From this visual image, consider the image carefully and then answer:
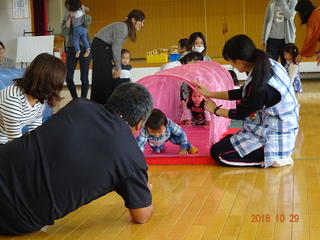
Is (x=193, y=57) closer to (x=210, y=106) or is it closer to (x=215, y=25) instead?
(x=210, y=106)

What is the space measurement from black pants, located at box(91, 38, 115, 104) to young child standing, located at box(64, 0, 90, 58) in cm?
167

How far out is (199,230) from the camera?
2.88 metres

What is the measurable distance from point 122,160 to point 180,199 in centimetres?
87

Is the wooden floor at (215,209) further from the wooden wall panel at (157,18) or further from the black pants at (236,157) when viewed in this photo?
the wooden wall panel at (157,18)

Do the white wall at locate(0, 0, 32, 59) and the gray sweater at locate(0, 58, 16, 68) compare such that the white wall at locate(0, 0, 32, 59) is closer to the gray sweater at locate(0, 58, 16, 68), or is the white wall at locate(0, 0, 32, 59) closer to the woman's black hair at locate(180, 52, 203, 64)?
the gray sweater at locate(0, 58, 16, 68)

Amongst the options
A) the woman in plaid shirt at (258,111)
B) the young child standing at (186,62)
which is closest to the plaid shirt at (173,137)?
the woman in plaid shirt at (258,111)

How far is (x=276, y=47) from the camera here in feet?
25.2

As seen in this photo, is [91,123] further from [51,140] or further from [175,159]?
[175,159]

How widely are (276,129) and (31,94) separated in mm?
1805

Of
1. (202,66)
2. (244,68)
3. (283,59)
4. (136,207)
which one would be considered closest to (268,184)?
(244,68)

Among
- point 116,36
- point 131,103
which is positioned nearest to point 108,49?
point 116,36

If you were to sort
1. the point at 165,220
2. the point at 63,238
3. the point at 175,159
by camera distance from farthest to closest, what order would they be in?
the point at 175,159, the point at 165,220, the point at 63,238

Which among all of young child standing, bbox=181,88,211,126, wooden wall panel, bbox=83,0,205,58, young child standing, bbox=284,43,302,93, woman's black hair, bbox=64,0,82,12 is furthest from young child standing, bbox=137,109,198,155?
wooden wall panel, bbox=83,0,205,58

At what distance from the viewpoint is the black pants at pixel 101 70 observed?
652cm
